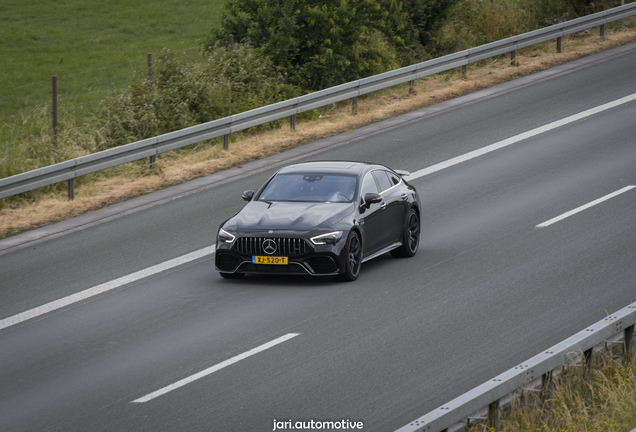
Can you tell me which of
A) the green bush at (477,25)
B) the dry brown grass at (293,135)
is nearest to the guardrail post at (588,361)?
the dry brown grass at (293,135)

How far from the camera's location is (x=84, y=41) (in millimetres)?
47656

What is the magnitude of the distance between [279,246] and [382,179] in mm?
2585

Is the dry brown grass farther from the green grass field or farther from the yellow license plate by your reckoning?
the green grass field

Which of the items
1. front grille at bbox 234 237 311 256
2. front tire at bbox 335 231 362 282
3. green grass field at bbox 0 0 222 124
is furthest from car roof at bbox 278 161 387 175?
green grass field at bbox 0 0 222 124

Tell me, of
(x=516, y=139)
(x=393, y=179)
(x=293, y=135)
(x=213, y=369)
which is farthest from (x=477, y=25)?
(x=213, y=369)

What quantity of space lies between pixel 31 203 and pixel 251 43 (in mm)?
10045

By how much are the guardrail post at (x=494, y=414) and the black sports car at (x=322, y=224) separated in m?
5.48

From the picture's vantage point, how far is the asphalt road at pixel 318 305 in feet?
27.7

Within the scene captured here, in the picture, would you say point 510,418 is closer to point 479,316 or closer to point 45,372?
point 479,316

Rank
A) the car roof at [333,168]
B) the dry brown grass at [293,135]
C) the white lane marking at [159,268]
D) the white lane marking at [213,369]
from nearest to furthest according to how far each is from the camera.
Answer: the white lane marking at [213,369], the white lane marking at [159,268], the car roof at [333,168], the dry brown grass at [293,135]

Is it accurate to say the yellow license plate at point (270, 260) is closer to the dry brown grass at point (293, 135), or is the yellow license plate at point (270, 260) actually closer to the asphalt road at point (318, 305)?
the asphalt road at point (318, 305)

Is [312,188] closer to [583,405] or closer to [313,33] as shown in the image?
[583,405]

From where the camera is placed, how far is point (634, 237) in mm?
13859

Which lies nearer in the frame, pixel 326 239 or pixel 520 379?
pixel 520 379
